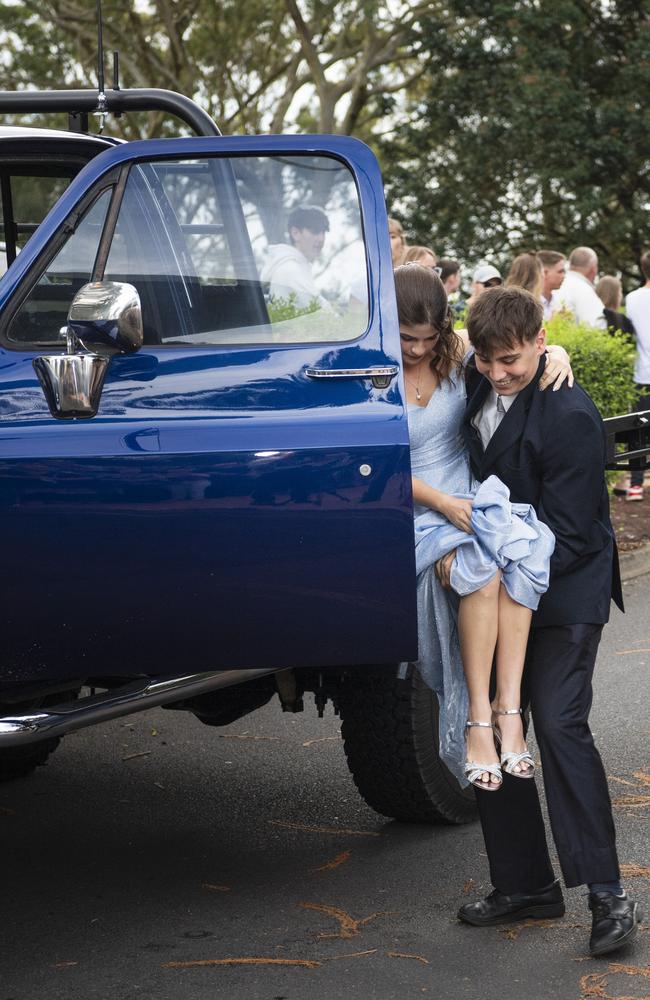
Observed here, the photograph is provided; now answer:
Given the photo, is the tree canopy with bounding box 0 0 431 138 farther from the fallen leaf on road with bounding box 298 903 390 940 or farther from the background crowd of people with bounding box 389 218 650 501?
the fallen leaf on road with bounding box 298 903 390 940

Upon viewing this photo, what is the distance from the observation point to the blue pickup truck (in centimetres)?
339

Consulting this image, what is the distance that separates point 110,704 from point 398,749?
3.81 ft

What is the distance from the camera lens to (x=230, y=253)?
377 cm

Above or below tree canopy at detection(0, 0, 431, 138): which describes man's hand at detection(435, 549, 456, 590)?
below

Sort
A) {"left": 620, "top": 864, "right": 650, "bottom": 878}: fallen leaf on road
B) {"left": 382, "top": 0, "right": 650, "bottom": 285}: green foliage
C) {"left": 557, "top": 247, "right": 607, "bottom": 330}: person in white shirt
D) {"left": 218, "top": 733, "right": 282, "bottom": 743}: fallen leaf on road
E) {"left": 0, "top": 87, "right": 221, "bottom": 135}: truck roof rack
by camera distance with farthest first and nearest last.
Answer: {"left": 382, "top": 0, "right": 650, "bottom": 285}: green foliage < {"left": 557, "top": 247, "right": 607, "bottom": 330}: person in white shirt < {"left": 218, "top": 733, "right": 282, "bottom": 743}: fallen leaf on road < {"left": 0, "top": 87, "right": 221, "bottom": 135}: truck roof rack < {"left": 620, "top": 864, "right": 650, "bottom": 878}: fallen leaf on road

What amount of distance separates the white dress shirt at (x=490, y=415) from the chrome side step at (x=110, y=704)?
0.86 m

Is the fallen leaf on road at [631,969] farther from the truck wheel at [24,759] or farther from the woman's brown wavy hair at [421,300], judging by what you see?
the truck wheel at [24,759]

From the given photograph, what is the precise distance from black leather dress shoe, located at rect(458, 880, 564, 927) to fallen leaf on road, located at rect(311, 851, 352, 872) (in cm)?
59

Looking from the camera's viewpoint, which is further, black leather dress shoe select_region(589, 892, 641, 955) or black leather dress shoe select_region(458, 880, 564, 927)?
black leather dress shoe select_region(458, 880, 564, 927)

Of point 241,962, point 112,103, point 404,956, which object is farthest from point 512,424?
point 112,103

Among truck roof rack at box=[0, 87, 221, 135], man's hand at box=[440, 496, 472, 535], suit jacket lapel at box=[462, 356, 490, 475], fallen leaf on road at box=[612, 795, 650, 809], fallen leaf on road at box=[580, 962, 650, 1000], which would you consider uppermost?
truck roof rack at box=[0, 87, 221, 135]

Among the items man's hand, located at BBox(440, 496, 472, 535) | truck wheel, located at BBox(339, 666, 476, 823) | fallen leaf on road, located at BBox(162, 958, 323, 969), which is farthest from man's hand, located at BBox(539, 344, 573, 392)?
fallen leaf on road, located at BBox(162, 958, 323, 969)

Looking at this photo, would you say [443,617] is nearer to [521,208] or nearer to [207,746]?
[207,746]

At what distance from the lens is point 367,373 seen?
3.56 meters
